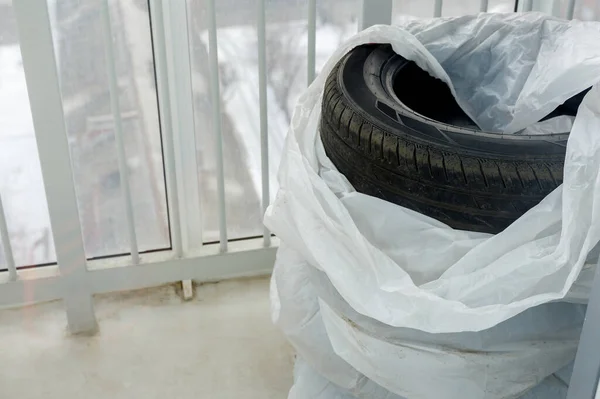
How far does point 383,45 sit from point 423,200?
30 centimetres

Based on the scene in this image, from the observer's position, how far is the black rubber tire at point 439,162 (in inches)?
29.1

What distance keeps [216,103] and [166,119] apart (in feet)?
0.28

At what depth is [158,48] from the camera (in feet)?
3.60

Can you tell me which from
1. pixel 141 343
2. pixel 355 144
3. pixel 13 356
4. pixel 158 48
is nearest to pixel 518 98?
pixel 355 144

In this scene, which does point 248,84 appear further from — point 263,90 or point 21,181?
point 21,181

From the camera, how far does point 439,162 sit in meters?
0.75

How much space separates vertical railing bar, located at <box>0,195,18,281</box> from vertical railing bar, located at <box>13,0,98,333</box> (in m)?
0.07

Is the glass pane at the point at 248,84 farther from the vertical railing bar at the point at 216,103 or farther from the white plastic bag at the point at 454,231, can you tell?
the white plastic bag at the point at 454,231

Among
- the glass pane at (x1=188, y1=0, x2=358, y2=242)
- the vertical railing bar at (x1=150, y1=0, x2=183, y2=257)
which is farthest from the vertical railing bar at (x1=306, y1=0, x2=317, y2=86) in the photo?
the vertical railing bar at (x1=150, y1=0, x2=183, y2=257)

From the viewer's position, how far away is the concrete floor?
1.14 meters

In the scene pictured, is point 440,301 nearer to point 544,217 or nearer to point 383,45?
point 544,217

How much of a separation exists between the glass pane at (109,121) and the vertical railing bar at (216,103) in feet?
0.44

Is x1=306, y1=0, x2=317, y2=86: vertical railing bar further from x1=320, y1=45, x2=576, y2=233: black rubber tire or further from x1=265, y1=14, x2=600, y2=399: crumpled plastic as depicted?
x1=320, y1=45, x2=576, y2=233: black rubber tire

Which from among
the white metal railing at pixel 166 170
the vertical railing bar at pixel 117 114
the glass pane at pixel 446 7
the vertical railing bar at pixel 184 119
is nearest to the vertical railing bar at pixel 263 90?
the white metal railing at pixel 166 170
